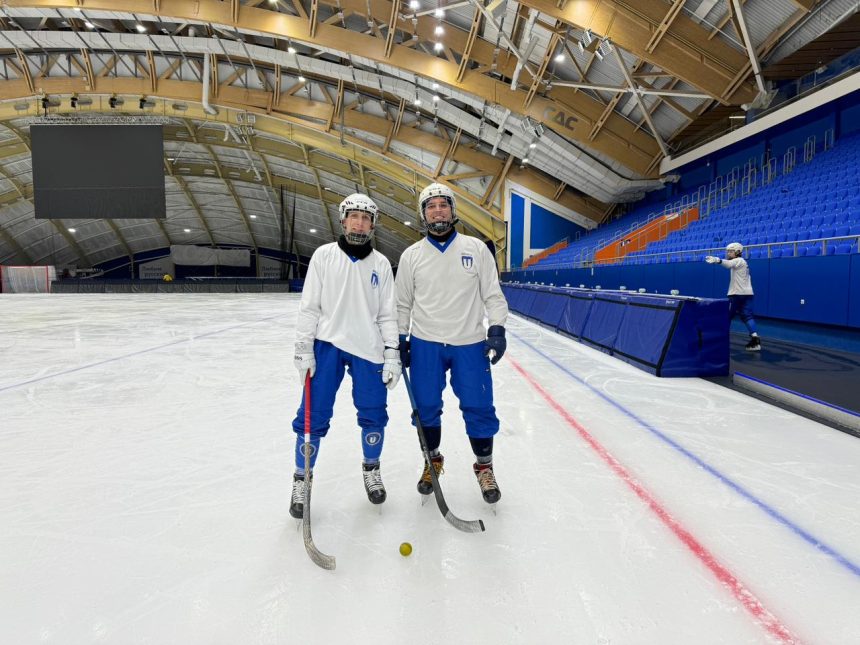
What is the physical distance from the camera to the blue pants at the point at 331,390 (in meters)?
2.66

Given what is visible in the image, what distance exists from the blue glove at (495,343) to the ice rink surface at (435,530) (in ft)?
2.79

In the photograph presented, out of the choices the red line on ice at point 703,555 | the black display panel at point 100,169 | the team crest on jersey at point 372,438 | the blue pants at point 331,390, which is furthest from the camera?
the black display panel at point 100,169

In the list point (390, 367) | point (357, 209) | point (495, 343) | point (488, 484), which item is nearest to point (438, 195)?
point (357, 209)

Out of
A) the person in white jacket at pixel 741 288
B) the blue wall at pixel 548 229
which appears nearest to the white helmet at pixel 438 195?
the person in white jacket at pixel 741 288

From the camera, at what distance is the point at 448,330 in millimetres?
2777

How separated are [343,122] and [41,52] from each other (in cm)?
1505

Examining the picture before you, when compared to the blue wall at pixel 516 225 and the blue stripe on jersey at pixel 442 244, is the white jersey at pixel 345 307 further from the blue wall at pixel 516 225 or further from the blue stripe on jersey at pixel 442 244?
the blue wall at pixel 516 225

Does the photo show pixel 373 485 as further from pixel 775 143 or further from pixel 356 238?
pixel 775 143

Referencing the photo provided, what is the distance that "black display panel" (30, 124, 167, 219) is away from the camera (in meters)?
22.7

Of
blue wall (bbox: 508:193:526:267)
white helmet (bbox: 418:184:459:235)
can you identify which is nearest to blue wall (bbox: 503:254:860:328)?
white helmet (bbox: 418:184:459:235)

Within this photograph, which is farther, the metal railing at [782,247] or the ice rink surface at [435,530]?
the metal railing at [782,247]

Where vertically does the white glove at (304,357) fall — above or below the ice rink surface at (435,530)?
above

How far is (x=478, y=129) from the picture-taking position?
2236 cm

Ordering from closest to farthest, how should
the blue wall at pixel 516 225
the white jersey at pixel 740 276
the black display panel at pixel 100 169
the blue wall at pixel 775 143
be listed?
1. the white jersey at pixel 740 276
2. the blue wall at pixel 775 143
3. the black display panel at pixel 100 169
4. the blue wall at pixel 516 225
